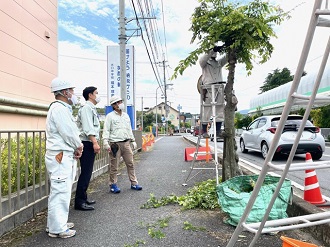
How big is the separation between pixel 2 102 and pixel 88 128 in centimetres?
237

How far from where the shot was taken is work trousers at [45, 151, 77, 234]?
3.06m

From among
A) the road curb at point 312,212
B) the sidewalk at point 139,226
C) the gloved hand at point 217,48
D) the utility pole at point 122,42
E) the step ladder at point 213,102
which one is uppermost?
the utility pole at point 122,42

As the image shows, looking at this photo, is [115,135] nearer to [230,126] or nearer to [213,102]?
[213,102]

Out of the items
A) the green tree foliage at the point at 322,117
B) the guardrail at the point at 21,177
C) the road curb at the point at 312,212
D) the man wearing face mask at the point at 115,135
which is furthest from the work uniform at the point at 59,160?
the green tree foliage at the point at 322,117

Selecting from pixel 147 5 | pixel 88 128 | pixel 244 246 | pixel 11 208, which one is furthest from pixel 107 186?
pixel 147 5

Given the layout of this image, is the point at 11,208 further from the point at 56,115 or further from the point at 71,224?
the point at 56,115

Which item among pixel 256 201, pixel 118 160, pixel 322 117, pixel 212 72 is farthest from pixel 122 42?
pixel 322 117

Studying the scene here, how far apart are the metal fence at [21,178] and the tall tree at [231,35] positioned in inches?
88.8

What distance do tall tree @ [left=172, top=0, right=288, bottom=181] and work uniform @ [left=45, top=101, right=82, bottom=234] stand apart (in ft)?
5.87

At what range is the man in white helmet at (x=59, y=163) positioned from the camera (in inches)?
121

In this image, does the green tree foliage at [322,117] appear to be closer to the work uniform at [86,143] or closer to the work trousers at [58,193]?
the work uniform at [86,143]

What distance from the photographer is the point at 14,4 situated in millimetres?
5879

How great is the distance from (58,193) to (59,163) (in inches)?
13.2

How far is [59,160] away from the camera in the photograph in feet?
10.2
